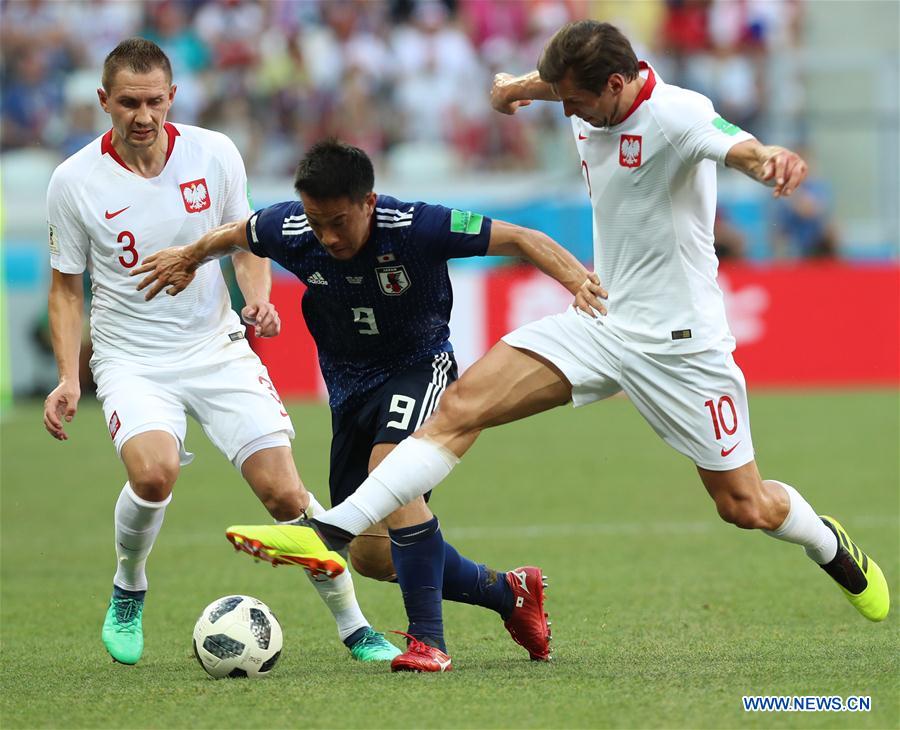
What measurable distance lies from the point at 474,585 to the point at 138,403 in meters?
1.59

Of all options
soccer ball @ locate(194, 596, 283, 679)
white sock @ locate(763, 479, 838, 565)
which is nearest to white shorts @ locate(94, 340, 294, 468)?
soccer ball @ locate(194, 596, 283, 679)

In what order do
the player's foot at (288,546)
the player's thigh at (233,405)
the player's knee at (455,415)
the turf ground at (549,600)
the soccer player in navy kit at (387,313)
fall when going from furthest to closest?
the player's thigh at (233,405), the player's knee at (455,415), the soccer player in navy kit at (387,313), the player's foot at (288,546), the turf ground at (549,600)

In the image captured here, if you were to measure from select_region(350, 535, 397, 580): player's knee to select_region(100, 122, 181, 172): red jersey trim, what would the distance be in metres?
1.90

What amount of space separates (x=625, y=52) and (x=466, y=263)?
13.2 m

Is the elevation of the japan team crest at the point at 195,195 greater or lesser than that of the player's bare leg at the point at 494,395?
greater

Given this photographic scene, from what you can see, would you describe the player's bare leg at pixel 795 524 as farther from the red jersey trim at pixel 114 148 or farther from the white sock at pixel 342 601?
the red jersey trim at pixel 114 148

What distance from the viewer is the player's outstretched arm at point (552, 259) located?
5.29m

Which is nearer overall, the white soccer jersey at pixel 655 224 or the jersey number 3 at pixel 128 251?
the white soccer jersey at pixel 655 224

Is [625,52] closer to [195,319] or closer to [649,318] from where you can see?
[649,318]

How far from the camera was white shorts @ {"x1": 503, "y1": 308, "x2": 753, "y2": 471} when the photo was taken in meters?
5.70

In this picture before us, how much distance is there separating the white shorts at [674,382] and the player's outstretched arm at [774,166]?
914 mm

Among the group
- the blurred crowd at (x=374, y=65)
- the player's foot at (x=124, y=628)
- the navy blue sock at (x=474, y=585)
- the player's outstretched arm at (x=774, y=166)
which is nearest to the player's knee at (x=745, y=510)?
the navy blue sock at (x=474, y=585)

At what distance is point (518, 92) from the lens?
6109 millimetres

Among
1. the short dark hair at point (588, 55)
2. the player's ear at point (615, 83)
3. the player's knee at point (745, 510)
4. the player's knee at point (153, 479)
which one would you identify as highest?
the short dark hair at point (588, 55)
